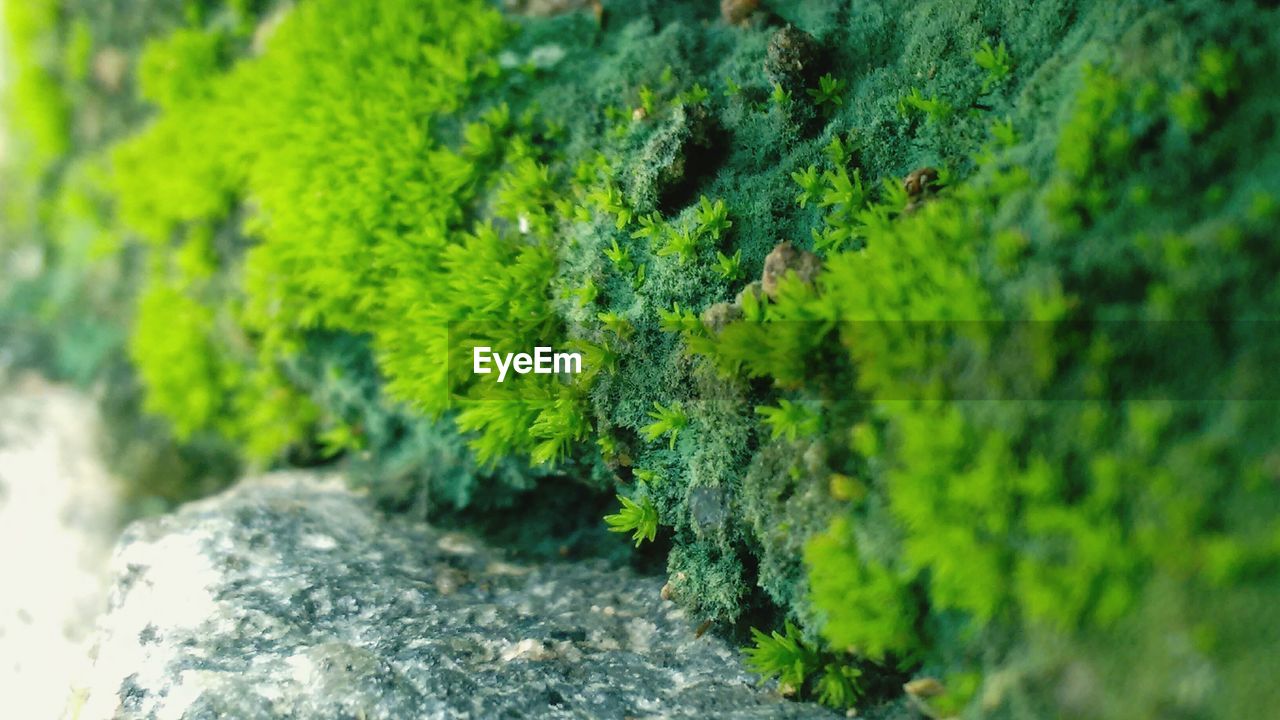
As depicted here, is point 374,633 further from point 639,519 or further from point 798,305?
point 798,305

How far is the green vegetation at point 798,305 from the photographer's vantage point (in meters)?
2.16

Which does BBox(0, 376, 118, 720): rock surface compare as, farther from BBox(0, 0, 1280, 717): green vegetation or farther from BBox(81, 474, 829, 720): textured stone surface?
BBox(81, 474, 829, 720): textured stone surface

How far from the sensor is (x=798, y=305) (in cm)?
273

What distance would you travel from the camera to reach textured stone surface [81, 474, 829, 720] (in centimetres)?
288

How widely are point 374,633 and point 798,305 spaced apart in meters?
1.79

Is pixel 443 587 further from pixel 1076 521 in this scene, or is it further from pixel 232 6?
pixel 232 6

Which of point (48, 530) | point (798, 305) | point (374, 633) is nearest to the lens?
point (798, 305)

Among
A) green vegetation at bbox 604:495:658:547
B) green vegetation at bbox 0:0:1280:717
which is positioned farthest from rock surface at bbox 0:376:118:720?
green vegetation at bbox 604:495:658:547

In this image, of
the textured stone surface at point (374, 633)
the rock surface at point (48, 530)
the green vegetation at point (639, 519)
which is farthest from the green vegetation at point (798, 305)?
the rock surface at point (48, 530)

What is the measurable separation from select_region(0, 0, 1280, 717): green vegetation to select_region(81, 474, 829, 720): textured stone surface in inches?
10.0

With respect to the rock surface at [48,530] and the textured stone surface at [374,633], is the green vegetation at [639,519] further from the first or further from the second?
the rock surface at [48,530]

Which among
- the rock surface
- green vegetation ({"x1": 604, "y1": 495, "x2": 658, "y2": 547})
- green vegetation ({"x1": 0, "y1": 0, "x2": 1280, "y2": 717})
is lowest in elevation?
the rock surface

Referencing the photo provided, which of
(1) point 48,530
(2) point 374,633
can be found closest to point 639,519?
(2) point 374,633

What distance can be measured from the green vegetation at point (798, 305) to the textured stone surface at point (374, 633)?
0.83 ft
